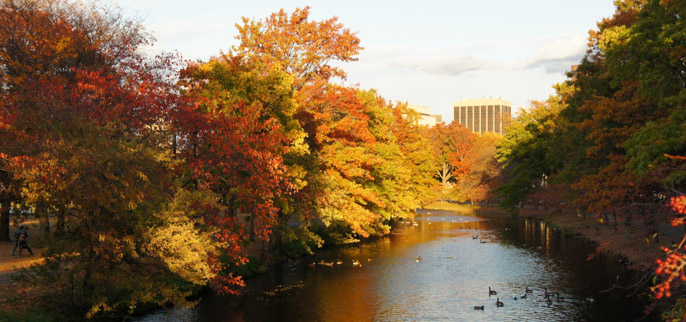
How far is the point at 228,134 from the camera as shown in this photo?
25.4m

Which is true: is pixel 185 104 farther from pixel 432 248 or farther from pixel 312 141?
pixel 432 248

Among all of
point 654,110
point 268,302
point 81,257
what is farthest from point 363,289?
point 654,110

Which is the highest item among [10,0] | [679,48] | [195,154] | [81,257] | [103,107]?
[10,0]

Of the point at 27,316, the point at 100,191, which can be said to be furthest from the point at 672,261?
the point at 27,316

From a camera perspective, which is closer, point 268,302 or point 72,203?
point 72,203

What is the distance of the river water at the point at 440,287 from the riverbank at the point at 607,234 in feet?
4.39

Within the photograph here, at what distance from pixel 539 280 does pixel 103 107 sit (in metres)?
27.5

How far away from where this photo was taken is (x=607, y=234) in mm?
53406

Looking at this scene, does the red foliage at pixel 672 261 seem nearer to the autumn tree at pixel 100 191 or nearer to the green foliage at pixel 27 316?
the autumn tree at pixel 100 191

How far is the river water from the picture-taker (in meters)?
28.7

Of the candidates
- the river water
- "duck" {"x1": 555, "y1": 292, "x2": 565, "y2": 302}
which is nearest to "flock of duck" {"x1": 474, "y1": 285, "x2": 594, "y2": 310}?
"duck" {"x1": 555, "y1": 292, "x2": 565, "y2": 302}

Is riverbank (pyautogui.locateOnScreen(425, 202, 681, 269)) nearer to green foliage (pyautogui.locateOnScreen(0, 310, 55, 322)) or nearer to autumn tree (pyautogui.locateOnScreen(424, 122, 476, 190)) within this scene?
autumn tree (pyautogui.locateOnScreen(424, 122, 476, 190))

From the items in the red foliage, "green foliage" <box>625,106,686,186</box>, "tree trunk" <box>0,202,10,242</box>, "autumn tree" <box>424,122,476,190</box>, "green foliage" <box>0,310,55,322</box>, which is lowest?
"green foliage" <box>0,310,55,322</box>

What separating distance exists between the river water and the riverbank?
1338mm
